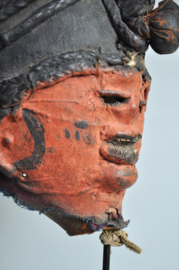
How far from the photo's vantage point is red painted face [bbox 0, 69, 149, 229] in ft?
4.46

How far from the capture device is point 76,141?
1.38 metres

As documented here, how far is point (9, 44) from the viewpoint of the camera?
1366 millimetres

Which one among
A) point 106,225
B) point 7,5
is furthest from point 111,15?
point 106,225

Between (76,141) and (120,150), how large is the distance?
0.16 m

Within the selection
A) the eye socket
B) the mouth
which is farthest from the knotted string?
the eye socket

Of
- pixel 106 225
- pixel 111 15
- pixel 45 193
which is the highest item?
pixel 111 15

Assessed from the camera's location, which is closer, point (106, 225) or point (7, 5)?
point (7, 5)

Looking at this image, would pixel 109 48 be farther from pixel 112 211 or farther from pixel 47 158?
pixel 112 211

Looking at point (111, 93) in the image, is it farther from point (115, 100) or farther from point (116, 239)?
point (116, 239)

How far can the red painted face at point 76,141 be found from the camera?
136 centimetres

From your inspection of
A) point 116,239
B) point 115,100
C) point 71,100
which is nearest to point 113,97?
point 115,100

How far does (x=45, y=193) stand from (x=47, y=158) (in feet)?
0.44

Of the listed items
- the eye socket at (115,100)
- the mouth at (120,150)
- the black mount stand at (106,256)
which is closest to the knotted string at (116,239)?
the black mount stand at (106,256)

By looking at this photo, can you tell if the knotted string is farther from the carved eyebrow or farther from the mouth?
the carved eyebrow
